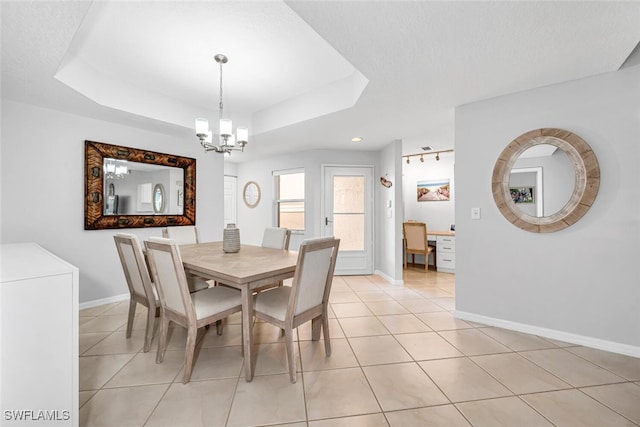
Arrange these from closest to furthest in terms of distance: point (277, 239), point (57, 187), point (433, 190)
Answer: point (57, 187) → point (277, 239) → point (433, 190)

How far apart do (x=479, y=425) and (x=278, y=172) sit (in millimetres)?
4563

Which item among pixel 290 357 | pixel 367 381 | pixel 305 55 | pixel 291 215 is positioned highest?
pixel 305 55

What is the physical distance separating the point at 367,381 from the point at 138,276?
190cm

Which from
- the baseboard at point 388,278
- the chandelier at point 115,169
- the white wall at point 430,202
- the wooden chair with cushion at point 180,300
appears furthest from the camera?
the white wall at point 430,202

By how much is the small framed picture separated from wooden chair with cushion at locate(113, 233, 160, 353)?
3.25 m

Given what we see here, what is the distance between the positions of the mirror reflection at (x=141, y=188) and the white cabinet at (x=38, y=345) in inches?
91.5

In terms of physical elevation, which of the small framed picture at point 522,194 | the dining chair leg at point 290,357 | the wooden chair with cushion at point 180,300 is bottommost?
the dining chair leg at point 290,357

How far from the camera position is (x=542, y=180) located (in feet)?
7.82

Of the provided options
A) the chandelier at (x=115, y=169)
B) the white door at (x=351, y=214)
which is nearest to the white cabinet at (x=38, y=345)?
the chandelier at (x=115, y=169)

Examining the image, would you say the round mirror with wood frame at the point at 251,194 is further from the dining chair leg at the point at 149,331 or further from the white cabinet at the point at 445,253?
the white cabinet at the point at 445,253

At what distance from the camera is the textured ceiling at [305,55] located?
5.05 ft

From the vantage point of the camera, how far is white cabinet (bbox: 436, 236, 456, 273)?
491 centimetres

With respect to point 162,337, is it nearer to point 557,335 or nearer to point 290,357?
point 290,357

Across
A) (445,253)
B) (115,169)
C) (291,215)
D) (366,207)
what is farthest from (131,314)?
(445,253)
